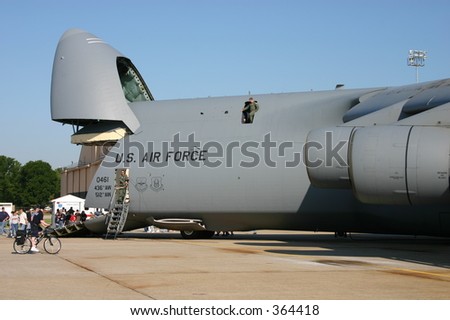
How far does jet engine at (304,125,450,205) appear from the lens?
16.9m

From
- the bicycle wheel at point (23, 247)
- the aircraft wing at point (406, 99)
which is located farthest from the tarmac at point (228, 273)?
the aircraft wing at point (406, 99)

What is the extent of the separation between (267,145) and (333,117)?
8.30 ft

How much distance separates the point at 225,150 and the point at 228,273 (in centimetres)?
1132

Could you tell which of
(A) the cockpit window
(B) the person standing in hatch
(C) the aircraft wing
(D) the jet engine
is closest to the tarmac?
(D) the jet engine

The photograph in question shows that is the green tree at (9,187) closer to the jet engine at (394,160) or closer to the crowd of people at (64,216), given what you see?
the crowd of people at (64,216)

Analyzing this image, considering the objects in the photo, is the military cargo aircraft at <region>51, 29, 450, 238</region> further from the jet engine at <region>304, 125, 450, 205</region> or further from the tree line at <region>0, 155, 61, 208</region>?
the tree line at <region>0, 155, 61, 208</region>

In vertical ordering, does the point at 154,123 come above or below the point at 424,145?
above

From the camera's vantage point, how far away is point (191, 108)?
26672 mm

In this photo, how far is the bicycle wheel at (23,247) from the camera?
796 inches

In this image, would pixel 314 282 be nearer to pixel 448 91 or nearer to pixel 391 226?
pixel 448 91

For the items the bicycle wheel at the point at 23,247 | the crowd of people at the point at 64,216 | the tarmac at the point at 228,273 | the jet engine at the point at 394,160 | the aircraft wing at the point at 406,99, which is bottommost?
the tarmac at the point at 228,273

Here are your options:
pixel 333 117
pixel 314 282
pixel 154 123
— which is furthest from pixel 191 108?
pixel 314 282

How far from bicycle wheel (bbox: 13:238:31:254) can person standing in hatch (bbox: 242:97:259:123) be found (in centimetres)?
895

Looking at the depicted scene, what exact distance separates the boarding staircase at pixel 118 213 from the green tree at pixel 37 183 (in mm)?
119949
